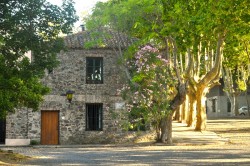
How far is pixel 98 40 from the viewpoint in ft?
82.0

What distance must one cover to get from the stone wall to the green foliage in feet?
30.9

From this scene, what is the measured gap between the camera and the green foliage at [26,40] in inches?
576

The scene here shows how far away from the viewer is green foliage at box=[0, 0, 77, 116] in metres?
14.6

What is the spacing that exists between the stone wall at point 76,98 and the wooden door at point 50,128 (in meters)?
0.30

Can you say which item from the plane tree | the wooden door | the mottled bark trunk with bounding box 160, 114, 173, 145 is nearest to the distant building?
the plane tree

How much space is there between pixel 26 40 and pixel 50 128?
11.8 m

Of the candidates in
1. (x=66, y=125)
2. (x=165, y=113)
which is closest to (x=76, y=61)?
(x=66, y=125)

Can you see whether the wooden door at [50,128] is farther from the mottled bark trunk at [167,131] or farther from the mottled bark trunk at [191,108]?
the mottled bark trunk at [191,108]

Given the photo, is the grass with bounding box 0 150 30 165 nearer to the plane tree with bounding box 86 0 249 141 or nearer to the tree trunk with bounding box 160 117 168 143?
the plane tree with bounding box 86 0 249 141

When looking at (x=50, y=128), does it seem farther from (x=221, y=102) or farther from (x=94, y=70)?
(x=221, y=102)

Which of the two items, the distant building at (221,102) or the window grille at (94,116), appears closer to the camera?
the window grille at (94,116)

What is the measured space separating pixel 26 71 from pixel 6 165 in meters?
3.29

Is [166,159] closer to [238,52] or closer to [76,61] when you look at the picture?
[76,61]

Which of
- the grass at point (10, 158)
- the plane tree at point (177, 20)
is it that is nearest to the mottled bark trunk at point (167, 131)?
the plane tree at point (177, 20)
